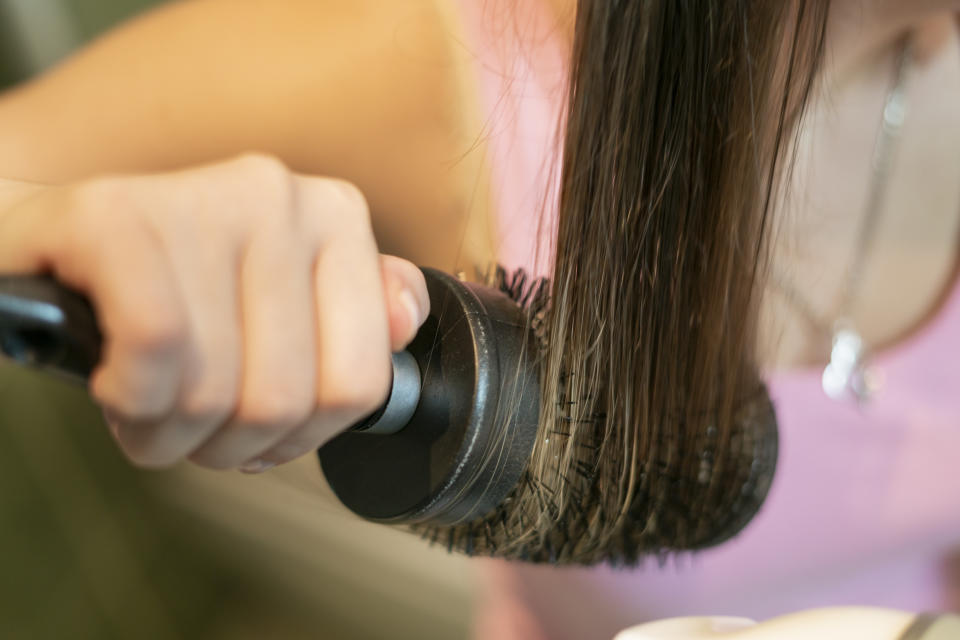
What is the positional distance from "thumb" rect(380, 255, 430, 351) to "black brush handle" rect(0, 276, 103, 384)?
57 millimetres

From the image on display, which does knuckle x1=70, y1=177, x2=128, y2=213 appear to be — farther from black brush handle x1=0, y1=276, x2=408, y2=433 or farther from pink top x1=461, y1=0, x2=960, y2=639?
pink top x1=461, y1=0, x2=960, y2=639

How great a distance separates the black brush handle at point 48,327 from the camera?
4.2 inches

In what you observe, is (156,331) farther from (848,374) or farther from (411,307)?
(848,374)

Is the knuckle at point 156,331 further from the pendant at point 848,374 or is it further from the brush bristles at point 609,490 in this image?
the pendant at point 848,374

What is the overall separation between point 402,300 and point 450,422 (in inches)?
1.7

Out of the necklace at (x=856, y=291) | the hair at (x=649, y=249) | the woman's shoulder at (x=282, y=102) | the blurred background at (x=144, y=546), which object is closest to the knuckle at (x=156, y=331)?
the hair at (x=649, y=249)

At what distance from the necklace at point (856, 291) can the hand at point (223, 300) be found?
1.06 feet

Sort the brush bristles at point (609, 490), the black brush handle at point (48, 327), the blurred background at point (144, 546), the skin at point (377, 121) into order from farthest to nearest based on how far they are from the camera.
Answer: the blurred background at point (144, 546) → the skin at point (377, 121) → the brush bristles at point (609, 490) → the black brush handle at point (48, 327)

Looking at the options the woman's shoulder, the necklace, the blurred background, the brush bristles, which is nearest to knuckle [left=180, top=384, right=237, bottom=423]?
the brush bristles

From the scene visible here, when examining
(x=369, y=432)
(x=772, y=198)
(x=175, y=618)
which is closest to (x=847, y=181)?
(x=772, y=198)

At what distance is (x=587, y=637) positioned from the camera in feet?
1.41

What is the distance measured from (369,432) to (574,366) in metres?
0.06

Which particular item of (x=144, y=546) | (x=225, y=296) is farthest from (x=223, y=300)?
(x=144, y=546)

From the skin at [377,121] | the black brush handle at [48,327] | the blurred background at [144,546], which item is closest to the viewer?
the black brush handle at [48,327]
